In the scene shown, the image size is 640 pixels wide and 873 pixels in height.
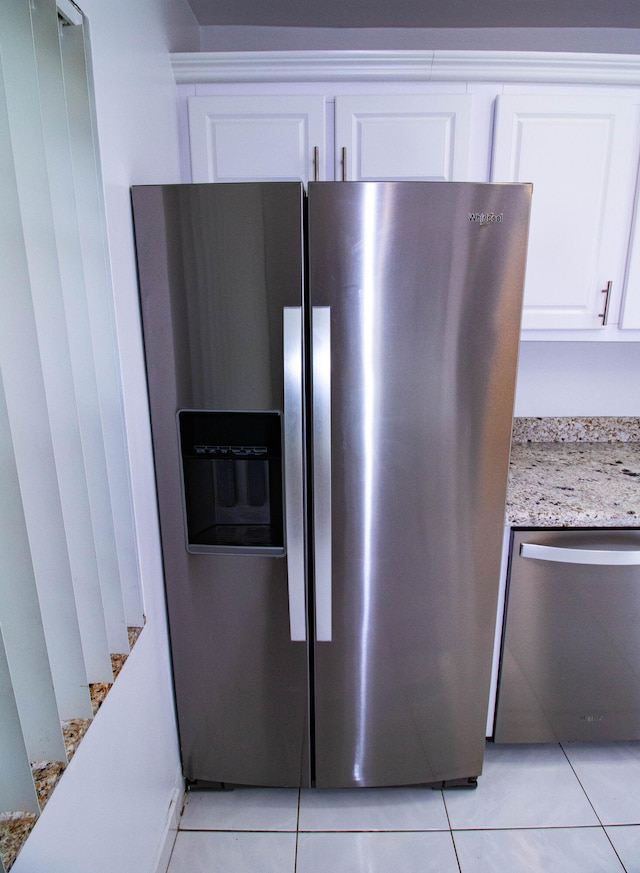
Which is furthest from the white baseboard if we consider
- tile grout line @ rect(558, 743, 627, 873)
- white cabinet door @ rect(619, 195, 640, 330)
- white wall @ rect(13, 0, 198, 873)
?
white cabinet door @ rect(619, 195, 640, 330)

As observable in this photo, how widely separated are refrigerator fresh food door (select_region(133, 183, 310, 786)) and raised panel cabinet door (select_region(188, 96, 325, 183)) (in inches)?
17.6

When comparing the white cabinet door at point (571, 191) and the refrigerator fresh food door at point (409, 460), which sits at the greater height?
the white cabinet door at point (571, 191)

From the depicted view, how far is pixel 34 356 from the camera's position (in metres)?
0.81

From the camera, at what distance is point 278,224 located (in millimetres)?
1203

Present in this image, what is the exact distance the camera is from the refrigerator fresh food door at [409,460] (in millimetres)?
1223

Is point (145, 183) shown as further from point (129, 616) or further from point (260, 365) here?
point (129, 616)

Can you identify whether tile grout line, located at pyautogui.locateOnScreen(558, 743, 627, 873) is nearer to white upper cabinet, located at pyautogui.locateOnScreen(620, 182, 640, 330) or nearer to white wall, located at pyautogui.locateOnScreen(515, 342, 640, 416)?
white wall, located at pyautogui.locateOnScreen(515, 342, 640, 416)

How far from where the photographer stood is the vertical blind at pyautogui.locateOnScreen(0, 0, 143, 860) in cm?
76

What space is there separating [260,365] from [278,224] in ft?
1.08

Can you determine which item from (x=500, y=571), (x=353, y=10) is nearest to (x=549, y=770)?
(x=500, y=571)

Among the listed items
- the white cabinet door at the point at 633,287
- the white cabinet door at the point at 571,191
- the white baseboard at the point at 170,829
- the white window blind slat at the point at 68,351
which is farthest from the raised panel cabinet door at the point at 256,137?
the white baseboard at the point at 170,829

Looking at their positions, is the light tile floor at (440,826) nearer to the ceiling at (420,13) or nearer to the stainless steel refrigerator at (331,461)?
the stainless steel refrigerator at (331,461)

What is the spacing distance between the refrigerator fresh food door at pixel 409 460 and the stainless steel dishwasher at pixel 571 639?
0.43 feet

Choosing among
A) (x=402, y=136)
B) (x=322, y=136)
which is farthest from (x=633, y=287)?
(x=322, y=136)
